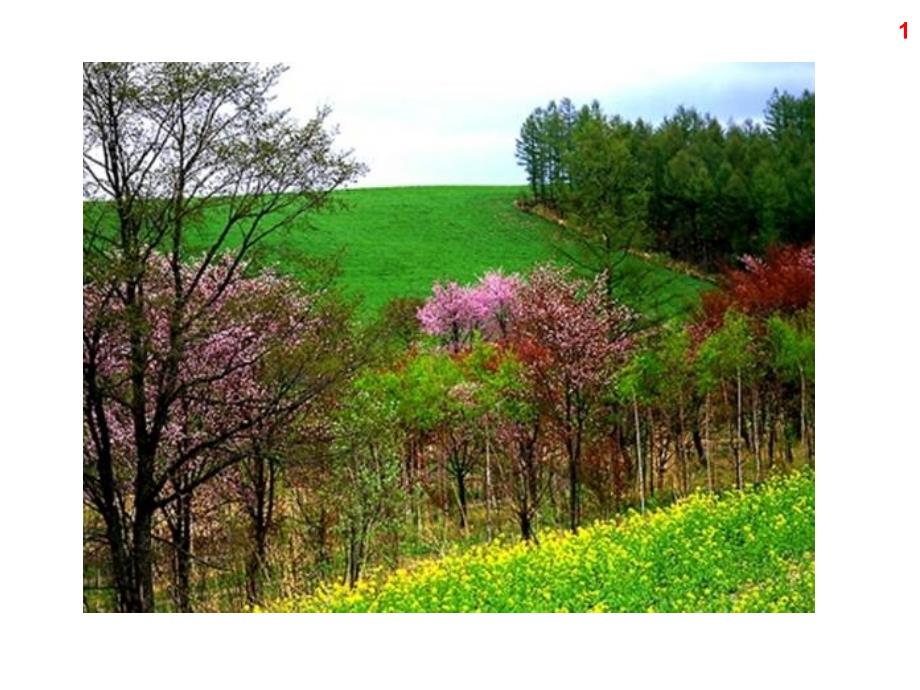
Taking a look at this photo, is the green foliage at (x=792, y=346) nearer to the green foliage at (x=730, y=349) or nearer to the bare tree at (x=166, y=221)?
the green foliage at (x=730, y=349)

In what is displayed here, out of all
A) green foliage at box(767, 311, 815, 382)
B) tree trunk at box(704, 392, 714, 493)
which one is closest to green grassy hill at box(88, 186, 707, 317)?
green foliage at box(767, 311, 815, 382)

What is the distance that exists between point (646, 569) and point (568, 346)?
105 cm

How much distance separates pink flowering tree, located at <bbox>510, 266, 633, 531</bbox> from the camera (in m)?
6.79

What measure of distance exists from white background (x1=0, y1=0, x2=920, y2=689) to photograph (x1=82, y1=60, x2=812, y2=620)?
12 centimetres

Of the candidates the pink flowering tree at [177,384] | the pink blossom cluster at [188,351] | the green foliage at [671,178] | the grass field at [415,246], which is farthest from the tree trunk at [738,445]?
the pink blossom cluster at [188,351]

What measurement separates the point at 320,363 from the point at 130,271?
3.02 ft

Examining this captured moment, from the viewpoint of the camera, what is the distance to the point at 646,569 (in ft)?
21.7

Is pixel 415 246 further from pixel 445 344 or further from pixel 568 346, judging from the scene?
pixel 568 346

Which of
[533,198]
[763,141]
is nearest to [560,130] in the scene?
[533,198]

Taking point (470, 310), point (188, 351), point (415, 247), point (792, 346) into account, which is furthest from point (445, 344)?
point (792, 346)

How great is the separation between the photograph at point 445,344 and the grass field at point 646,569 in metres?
0.01

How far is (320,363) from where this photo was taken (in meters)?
6.74

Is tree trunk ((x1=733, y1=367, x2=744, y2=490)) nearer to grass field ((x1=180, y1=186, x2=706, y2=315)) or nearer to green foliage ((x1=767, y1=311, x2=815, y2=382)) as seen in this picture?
green foliage ((x1=767, y1=311, x2=815, y2=382))
